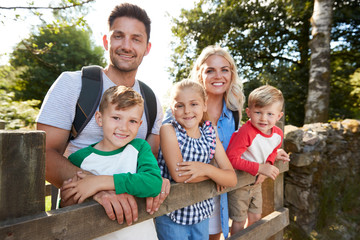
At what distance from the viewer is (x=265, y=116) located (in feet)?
7.88

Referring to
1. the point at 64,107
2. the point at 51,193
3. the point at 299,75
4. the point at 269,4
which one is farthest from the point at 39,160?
the point at 269,4

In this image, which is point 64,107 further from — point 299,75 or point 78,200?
point 299,75

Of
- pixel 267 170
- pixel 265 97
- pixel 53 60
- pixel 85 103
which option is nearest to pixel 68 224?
pixel 85 103

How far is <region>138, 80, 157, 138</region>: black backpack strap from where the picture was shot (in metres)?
2.05

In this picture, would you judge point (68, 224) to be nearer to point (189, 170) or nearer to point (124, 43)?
point (189, 170)

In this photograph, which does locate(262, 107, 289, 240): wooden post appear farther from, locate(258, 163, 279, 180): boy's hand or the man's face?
the man's face

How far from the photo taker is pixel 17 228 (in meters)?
0.92

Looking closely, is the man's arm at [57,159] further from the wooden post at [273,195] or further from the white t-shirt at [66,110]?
the wooden post at [273,195]

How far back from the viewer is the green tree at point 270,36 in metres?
9.59

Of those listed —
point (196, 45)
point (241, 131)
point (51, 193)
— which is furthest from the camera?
point (196, 45)

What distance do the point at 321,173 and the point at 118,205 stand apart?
3880 millimetres

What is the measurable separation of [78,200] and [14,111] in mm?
8523

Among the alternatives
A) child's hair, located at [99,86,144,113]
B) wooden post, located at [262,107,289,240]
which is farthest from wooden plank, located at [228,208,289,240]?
child's hair, located at [99,86,144,113]

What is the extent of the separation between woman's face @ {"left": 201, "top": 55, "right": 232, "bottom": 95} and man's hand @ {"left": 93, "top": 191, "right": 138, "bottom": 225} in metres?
1.70
